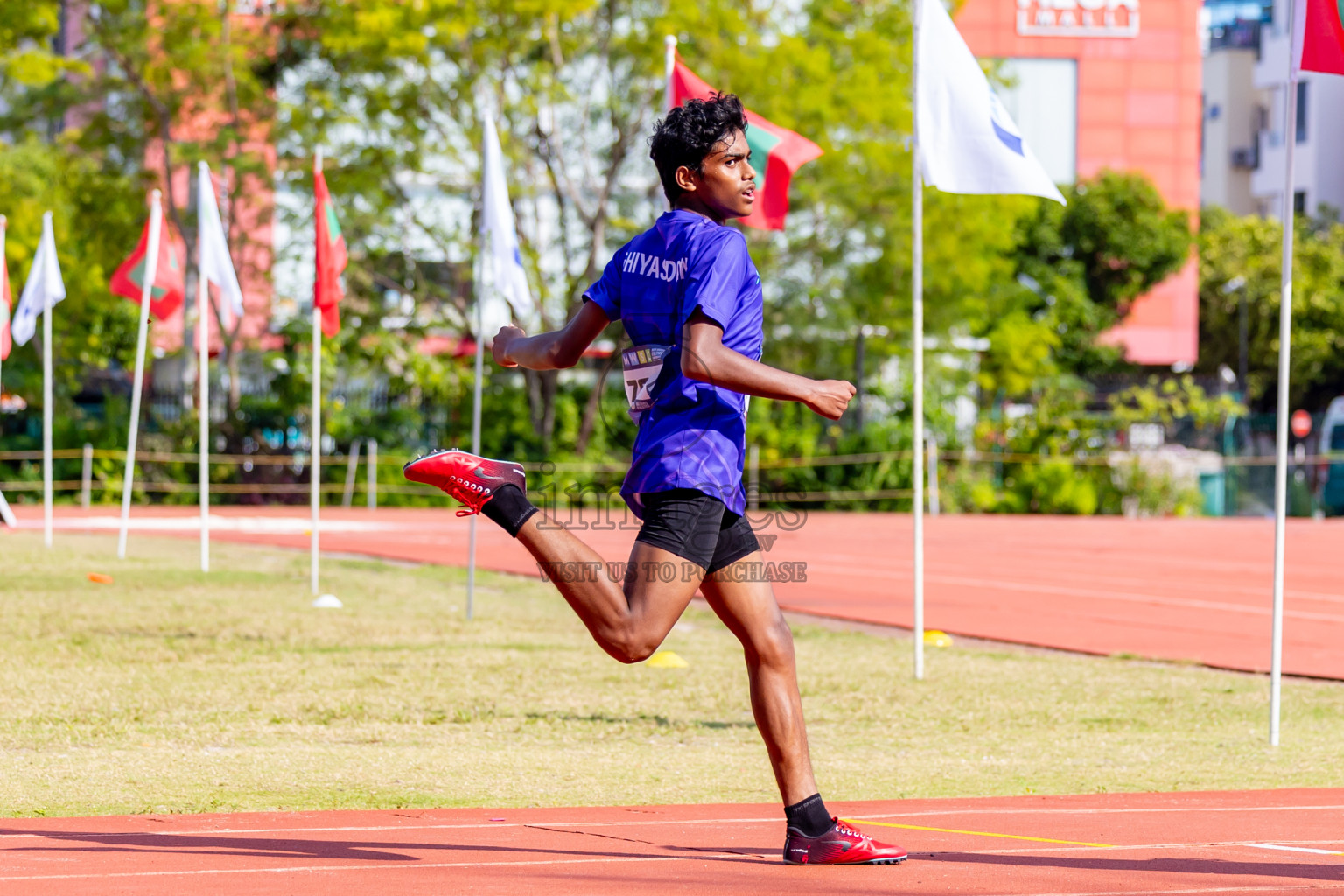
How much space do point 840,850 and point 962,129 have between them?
5987 mm

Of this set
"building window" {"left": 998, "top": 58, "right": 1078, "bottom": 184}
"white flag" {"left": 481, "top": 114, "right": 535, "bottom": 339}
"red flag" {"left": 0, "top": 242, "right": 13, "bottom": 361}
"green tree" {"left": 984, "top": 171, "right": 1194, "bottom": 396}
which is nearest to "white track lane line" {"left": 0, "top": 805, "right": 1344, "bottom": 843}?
"white flag" {"left": 481, "top": 114, "right": 535, "bottom": 339}

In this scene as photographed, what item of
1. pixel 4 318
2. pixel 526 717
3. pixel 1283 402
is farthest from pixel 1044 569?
pixel 4 318

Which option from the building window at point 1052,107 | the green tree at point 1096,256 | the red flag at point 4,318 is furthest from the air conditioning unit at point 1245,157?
the red flag at point 4,318

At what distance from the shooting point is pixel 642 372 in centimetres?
466

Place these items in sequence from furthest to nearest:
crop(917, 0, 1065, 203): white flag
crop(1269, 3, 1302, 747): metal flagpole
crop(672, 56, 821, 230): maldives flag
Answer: crop(672, 56, 821, 230): maldives flag → crop(917, 0, 1065, 203): white flag → crop(1269, 3, 1302, 747): metal flagpole

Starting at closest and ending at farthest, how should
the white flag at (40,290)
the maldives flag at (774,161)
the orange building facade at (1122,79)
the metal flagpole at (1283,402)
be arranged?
the metal flagpole at (1283,402)
the maldives flag at (774,161)
the white flag at (40,290)
the orange building facade at (1122,79)

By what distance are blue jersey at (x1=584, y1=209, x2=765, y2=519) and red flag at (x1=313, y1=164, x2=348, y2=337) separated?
10.3 meters

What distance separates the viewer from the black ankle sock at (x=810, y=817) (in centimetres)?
466

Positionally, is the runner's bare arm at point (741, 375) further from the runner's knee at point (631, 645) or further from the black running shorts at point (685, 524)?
the runner's knee at point (631, 645)

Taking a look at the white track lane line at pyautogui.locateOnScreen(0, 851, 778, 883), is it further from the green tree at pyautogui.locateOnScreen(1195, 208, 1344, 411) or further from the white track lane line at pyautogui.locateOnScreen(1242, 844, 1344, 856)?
the green tree at pyautogui.locateOnScreen(1195, 208, 1344, 411)

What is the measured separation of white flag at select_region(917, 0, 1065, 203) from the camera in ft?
31.0

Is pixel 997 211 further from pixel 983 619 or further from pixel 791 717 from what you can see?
pixel 791 717

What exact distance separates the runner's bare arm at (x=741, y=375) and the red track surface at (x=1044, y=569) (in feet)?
6.88

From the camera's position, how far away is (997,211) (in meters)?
33.0
